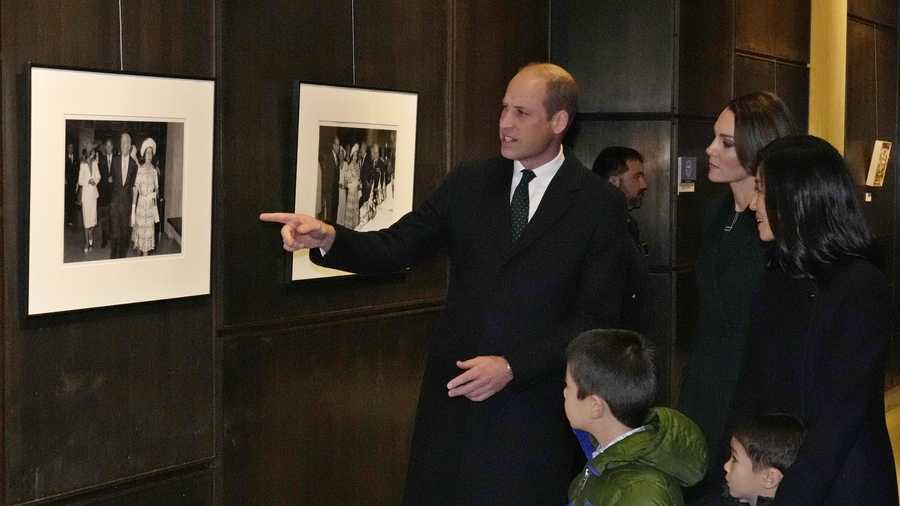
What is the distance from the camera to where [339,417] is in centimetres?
550

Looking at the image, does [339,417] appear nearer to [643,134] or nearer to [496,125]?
[496,125]

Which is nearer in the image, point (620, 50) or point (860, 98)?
point (620, 50)

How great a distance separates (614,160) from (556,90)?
3.07m

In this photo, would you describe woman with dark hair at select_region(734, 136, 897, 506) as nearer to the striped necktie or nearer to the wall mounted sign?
the striped necktie

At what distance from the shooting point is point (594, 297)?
401 centimetres

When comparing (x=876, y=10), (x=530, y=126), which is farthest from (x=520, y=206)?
(x=876, y=10)

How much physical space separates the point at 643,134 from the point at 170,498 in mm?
4146

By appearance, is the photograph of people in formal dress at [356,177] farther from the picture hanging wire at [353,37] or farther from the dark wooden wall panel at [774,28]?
the dark wooden wall panel at [774,28]

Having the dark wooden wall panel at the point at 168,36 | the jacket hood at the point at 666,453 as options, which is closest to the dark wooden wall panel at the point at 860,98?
the dark wooden wall panel at the point at 168,36

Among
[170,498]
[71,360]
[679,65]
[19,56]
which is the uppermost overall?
[679,65]

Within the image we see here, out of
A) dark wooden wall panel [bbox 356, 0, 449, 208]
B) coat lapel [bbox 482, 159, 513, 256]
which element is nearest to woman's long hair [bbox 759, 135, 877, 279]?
coat lapel [bbox 482, 159, 513, 256]

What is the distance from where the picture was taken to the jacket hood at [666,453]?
3.08 meters

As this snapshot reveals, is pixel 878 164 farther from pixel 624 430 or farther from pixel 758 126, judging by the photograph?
pixel 624 430

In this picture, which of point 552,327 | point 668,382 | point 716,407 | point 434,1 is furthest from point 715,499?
point 668,382
